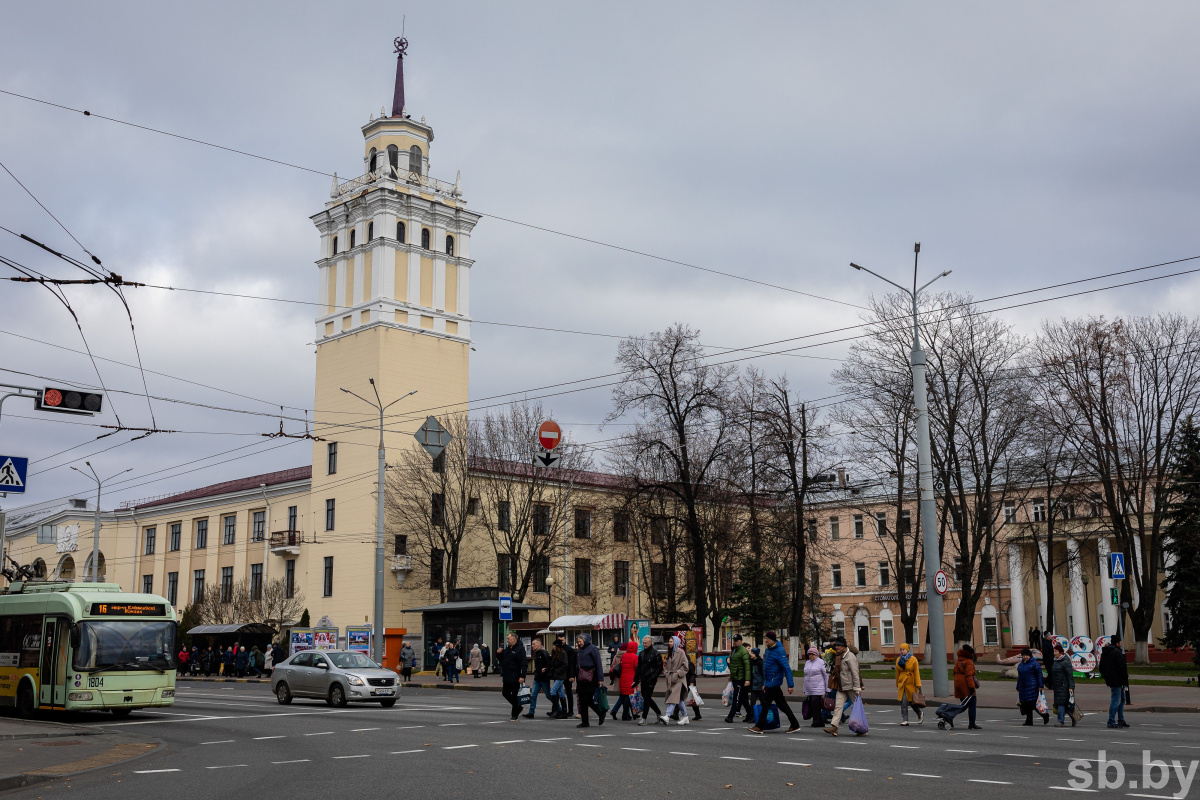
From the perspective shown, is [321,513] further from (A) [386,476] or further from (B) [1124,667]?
(B) [1124,667]

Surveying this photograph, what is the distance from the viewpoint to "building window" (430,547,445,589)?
56.3 m

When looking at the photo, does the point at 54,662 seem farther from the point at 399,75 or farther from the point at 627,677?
the point at 399,75

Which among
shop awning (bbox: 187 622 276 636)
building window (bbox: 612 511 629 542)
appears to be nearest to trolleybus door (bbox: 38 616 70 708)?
shop awning (bbox: 187 622 276 636)

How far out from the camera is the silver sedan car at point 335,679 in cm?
2559

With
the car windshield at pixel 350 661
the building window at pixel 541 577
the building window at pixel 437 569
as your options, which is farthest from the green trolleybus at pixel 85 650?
the building window at pixel 541 577

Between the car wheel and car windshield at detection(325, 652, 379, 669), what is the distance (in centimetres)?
661

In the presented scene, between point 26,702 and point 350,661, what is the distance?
715cm

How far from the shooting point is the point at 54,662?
71.7 ft

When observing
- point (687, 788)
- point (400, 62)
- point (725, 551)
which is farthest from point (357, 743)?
point (400, 62)

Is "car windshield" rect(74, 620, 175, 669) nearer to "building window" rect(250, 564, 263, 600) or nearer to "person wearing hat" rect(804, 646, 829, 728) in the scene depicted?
"person wearing hat" rect(804, 646, 829, 728)

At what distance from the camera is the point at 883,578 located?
75.6 meters

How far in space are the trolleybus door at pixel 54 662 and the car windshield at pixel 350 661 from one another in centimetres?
643

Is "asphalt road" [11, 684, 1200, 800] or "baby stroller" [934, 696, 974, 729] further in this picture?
"baby stroller" [934, 696, 974, 729]

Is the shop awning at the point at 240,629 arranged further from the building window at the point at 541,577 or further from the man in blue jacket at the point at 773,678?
the man in blue jacket at the point at 773,678
